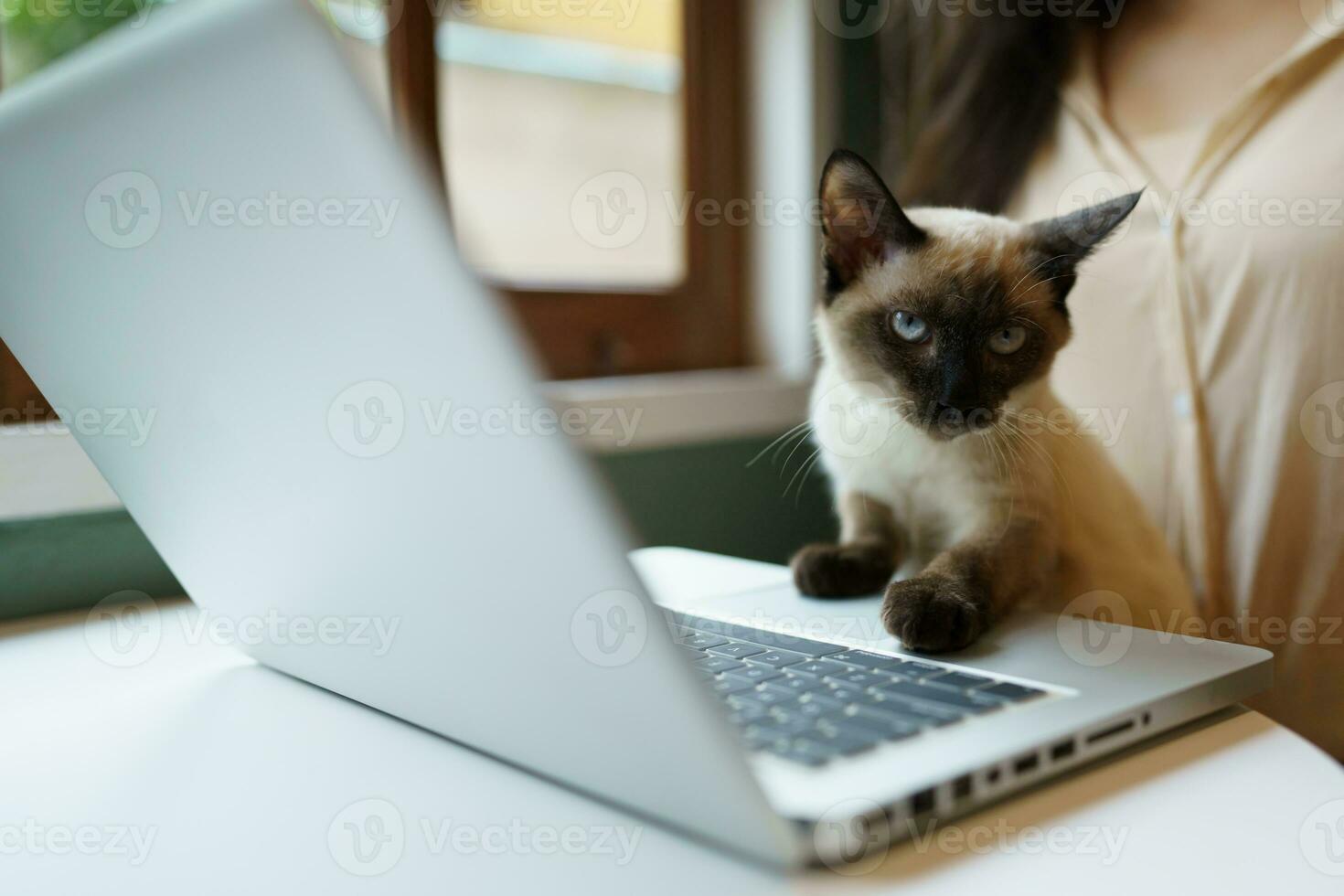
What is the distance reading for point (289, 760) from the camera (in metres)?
0.57

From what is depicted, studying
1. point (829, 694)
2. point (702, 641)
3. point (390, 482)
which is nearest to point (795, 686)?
point (829, 694)

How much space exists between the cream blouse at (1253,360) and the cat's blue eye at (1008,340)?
35 cm

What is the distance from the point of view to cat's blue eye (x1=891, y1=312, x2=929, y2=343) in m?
0.80

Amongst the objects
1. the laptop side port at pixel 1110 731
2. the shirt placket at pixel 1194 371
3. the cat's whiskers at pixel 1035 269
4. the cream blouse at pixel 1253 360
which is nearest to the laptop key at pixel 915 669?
the laptop side port at pixel 1110 731

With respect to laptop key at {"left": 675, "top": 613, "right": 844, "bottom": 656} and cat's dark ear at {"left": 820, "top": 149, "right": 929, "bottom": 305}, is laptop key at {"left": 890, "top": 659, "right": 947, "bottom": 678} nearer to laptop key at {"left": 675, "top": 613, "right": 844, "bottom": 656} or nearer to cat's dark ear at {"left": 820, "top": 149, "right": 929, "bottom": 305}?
laptop key at {"left": 675, "top": 613, "right": 844, "bottom": 656}

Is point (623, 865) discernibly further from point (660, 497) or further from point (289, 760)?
point (660, 497)

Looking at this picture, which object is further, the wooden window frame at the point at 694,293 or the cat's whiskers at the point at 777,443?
the wooden window frame at the point at 694,293

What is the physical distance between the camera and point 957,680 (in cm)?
58

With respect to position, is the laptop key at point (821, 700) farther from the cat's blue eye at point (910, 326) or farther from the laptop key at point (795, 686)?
the cat's blue eye at point (910, 326)

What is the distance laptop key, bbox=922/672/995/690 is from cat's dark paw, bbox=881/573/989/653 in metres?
0.06

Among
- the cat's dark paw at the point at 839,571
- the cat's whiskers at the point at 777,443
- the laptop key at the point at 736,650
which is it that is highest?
the laptop key at the point at 736,650

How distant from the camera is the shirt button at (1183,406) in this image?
1154mm

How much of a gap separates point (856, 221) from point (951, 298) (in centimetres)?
11

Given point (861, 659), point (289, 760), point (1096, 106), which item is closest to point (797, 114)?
point (1096, 106)
